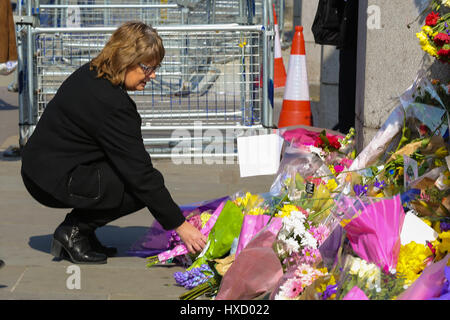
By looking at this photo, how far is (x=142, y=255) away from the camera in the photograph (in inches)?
168

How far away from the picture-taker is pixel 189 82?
7719mm

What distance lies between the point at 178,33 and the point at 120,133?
3109 millimetres

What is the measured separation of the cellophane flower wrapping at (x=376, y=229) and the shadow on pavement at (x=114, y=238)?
5.01ft

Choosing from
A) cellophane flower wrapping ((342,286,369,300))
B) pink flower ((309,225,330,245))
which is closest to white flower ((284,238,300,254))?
pink flower ((309,225,330,245))

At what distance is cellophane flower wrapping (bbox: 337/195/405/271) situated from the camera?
10.2 feet

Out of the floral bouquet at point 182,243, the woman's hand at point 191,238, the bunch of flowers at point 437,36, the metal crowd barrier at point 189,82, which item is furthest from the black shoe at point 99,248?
the metal crowd barrier at point 189,82

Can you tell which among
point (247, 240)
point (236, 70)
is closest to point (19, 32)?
point (236, 70)

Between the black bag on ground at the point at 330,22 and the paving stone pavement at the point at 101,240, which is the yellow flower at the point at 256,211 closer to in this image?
the paving stone pavement at the point at 101,240

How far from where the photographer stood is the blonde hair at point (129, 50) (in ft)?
12.4

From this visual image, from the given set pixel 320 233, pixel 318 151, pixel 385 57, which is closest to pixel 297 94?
pixel 318 151

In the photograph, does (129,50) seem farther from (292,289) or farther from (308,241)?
(292,289)

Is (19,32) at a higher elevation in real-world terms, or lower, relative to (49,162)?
higher

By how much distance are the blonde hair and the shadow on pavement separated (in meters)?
1.03
